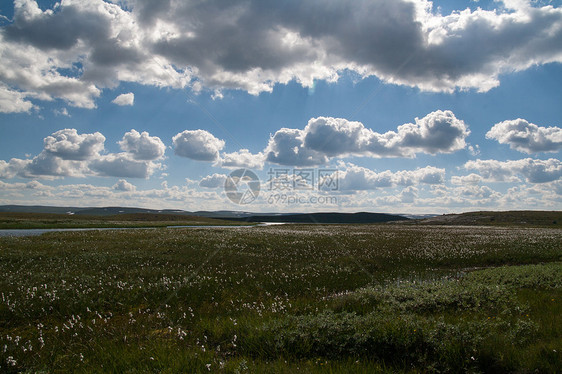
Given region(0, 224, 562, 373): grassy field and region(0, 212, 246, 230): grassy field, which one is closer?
region(0, 224, 562, 373): grassy field

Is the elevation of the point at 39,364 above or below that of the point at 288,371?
below

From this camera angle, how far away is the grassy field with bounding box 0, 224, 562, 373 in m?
5.77

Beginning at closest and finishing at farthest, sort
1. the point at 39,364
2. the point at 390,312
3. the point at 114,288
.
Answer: the point at 39,364
the point at 390,312
the point at 114,288

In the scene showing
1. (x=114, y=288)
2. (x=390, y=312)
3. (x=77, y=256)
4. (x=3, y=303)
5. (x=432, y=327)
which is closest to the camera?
(x=432, y=327)

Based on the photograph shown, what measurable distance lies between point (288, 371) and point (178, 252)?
20.0 meters

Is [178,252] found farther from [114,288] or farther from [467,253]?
[467,253]

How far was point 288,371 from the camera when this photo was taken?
17.0 feet

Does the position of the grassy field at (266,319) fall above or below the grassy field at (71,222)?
above

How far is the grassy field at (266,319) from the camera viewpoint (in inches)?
227

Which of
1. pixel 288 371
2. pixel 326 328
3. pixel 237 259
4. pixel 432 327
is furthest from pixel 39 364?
pixel 237 259

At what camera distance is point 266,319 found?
8305 millimetres

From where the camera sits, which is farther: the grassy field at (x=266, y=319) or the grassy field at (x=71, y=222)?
the grassy field at (x=71, y=222)

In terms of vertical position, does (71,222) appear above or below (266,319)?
below

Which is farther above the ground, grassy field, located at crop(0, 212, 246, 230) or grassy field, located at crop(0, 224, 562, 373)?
grassy field, located at crop(0, 224, 562, 373)
